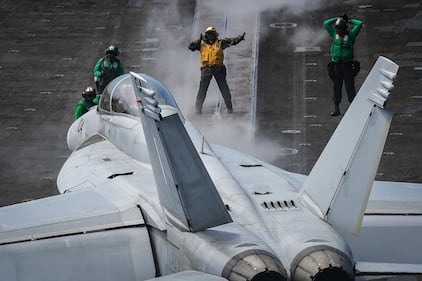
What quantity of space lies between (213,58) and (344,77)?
320cm

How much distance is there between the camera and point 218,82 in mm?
26766

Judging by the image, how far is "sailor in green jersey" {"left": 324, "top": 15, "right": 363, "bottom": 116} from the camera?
25906mm

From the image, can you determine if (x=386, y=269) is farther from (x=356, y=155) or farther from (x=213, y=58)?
(x=213, y=58)

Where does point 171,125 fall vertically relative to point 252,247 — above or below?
above

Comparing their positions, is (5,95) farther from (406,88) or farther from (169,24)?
(406,88)

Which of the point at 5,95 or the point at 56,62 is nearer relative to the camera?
the point at 5,95

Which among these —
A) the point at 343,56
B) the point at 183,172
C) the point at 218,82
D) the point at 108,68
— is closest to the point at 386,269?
the point at 183,172

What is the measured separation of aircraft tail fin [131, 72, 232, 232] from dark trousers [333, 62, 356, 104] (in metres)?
12.5

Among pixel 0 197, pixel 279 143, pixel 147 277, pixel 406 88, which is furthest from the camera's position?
pixel 406 88

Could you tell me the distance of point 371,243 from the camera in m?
16.1

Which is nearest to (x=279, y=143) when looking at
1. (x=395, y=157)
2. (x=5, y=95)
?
(x=395, y=157)

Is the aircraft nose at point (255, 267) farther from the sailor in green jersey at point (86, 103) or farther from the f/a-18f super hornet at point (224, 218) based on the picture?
the sailor in green jersey at point (86, 103)

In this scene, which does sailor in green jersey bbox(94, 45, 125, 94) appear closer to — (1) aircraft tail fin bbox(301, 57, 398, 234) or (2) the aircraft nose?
(1) aircraft tail fin bbox(301, 57, 398, 234)

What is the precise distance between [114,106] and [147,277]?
5810 millimetres
